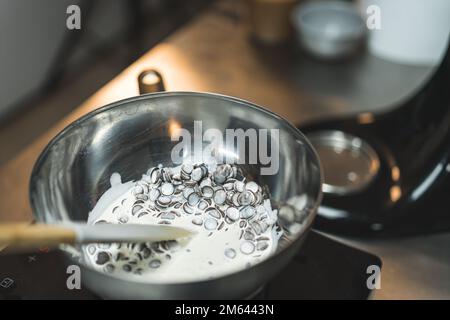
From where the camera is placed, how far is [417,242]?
671mm

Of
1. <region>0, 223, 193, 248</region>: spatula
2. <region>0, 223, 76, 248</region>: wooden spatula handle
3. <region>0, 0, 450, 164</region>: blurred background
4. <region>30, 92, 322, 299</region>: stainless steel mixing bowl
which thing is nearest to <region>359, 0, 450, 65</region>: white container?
<region>0, 0, 450, 164</region>: blurred background

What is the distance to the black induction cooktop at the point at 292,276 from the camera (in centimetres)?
56

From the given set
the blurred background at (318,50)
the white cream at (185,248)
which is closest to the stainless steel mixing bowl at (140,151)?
the white cream at (185,248)

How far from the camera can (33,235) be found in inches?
16.0

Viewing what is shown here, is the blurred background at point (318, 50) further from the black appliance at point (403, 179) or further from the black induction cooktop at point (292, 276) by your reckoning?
the black induction cooktop at point (292, 276)

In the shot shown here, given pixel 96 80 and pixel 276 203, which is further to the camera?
pixel 96 80

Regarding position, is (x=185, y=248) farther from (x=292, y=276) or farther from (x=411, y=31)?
(x=411, y=31)

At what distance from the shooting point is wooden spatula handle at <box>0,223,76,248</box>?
0.40 metres

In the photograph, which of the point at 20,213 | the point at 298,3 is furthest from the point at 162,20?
the point at 20,213

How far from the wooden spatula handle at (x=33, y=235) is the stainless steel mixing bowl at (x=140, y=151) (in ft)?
0.30

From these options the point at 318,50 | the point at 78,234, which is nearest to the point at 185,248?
the point at 78,234

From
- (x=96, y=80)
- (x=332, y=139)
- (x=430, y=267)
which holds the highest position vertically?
(x=96, y=80)
